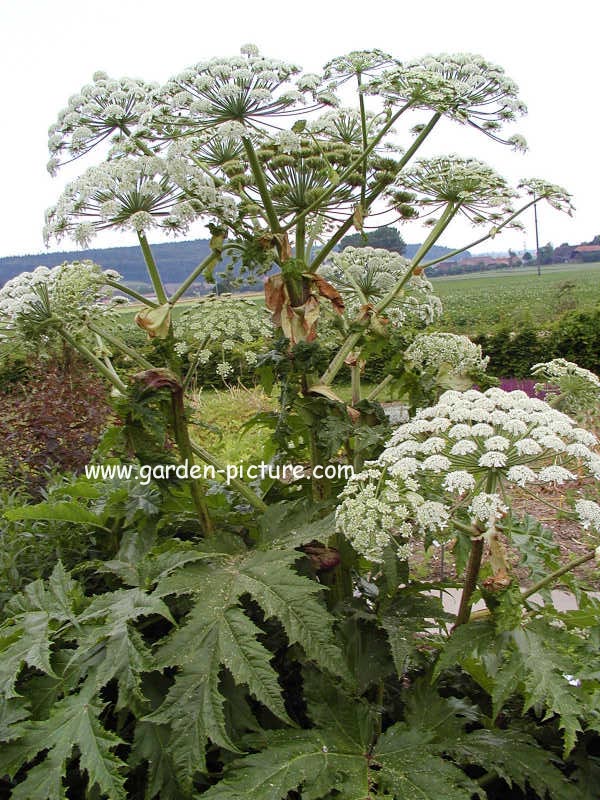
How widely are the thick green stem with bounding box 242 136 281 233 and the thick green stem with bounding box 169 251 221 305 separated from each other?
0.86ft

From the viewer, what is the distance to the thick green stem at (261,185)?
2.47 meters

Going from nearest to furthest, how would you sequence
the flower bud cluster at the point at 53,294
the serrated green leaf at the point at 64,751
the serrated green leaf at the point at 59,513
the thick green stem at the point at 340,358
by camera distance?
the serrated green leaf at the point at 64,751 → the flower bud cluster at the point at 53,294 → the serrated green leaf at the point at 59,513 → the thick green stem at the point at 340,358

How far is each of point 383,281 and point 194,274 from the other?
1.01 meters

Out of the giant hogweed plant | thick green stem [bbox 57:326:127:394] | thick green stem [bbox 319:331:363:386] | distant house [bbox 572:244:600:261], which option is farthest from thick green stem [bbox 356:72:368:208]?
distant house [bbox 572:244:600:261]

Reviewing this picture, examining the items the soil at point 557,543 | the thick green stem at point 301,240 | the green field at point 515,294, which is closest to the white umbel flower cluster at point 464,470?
the thick green stem at point 301,240

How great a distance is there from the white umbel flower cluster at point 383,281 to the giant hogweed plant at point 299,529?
0.02 meters

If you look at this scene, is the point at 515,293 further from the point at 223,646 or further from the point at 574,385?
the point at 223,646

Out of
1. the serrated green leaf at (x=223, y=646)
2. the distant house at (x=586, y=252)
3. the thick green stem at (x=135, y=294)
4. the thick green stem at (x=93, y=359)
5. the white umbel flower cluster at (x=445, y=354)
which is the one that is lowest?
the serrated green leaf at (x=223, y=646)

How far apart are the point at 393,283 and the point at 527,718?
1.93 m

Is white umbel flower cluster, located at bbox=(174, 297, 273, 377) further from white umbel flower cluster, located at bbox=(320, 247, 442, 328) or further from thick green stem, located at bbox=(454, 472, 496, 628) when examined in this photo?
thick green stem, located at bbox=(454, 472, 496, 628)

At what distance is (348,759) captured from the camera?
2.03 meters

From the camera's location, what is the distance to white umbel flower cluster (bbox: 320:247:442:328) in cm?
324

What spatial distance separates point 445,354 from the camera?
2928 mm

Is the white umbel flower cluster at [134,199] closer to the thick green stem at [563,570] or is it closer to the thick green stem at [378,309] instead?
the thick green stem at [378,309]
